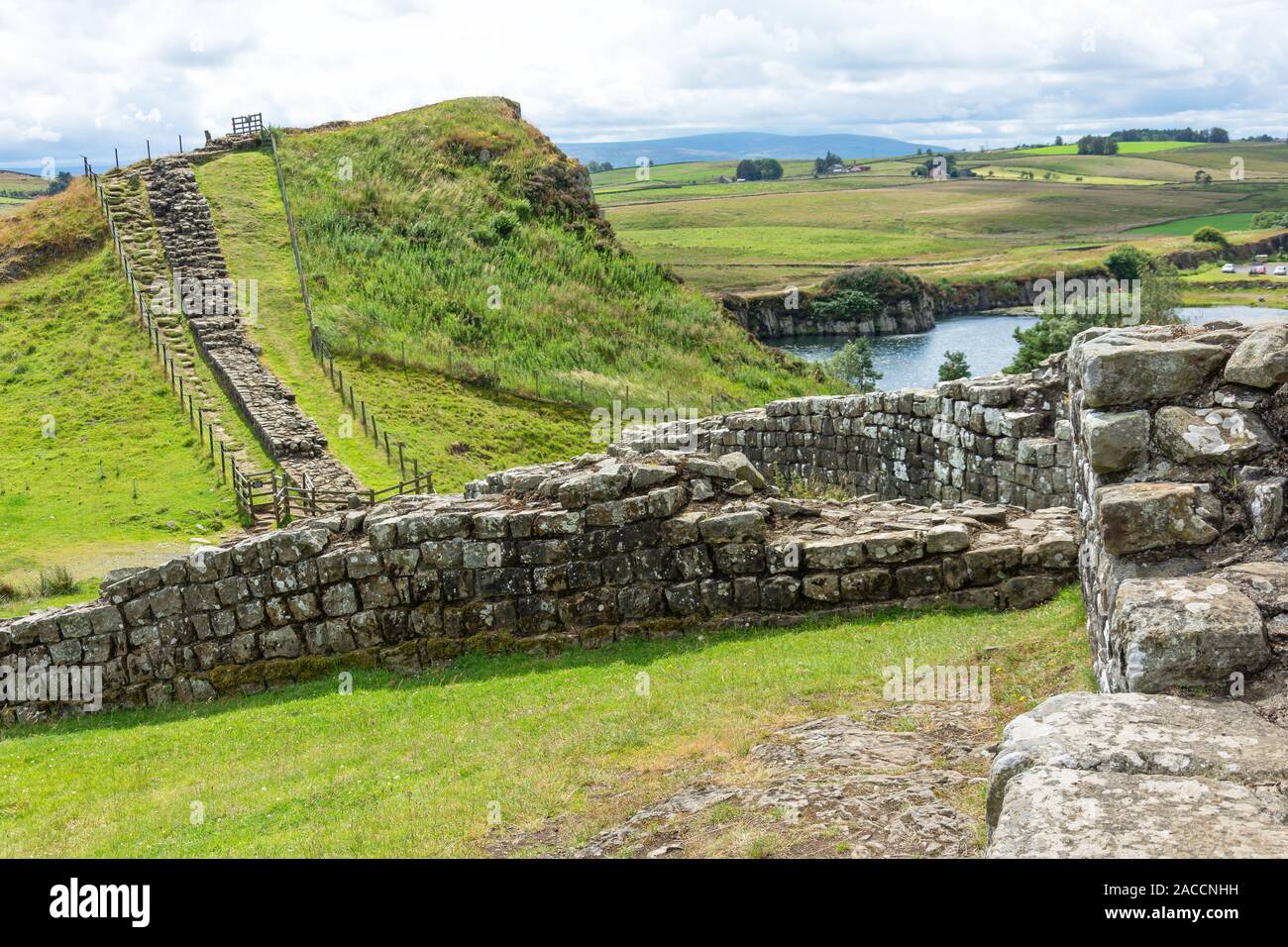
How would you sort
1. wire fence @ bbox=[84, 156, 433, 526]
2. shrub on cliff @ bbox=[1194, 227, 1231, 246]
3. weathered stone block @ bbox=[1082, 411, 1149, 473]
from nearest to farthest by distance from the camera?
weathered stone block @ bbox=[1082, 411, 1149, 473], wire fence @ bbox=[84, 156, 433, 526], shrub on cliff @ bbox=[1194, 227, 1231, 246]

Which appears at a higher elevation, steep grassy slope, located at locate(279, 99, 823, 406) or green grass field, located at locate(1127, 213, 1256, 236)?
green grass field, located at locate(1127, 213, 1256, 236)

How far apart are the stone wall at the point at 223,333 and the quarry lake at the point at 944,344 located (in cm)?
4170

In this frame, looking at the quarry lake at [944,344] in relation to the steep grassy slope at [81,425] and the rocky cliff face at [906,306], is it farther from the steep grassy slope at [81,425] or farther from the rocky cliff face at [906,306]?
the steep grassy slope at [81,425]

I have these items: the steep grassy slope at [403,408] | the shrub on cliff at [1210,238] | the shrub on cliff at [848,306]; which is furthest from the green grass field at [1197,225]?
the steep grassy slope at [403,408]

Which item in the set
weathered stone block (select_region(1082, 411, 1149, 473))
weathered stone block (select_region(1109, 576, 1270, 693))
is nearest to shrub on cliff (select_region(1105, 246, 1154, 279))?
weathered stone block (select_region(1082, 411, 1149, 473))

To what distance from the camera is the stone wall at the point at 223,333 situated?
3809 cm

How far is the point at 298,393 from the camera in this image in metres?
43.9

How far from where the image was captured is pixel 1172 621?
23.0 ft

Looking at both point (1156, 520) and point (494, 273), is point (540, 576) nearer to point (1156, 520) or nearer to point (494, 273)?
point (1156, 520)

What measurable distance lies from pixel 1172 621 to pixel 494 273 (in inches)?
2113

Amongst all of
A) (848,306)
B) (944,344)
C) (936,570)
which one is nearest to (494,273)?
(936,570)

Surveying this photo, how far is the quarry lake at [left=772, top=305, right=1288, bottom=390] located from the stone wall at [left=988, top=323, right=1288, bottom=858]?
64230 mm

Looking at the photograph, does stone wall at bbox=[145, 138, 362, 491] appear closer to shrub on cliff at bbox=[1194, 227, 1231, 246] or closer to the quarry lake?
the quarry lake

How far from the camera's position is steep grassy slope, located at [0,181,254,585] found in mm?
31719
